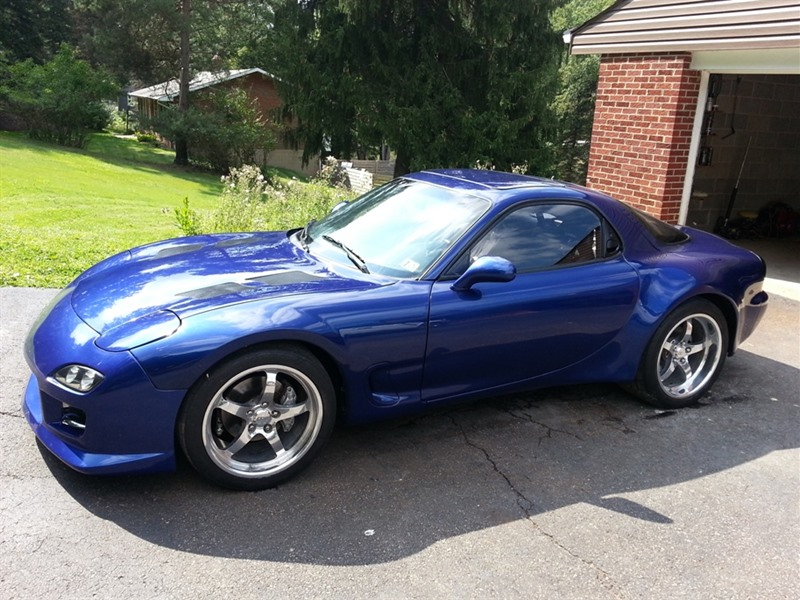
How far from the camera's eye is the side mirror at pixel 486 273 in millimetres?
3516

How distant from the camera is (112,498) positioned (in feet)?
10.1

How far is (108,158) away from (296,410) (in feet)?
85.5

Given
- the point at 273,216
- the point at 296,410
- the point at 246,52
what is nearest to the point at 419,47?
the point at 246,52

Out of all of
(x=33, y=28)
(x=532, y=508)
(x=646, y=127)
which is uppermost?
(x=33, y=28)

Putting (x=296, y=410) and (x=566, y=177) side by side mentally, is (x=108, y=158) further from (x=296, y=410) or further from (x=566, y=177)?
(x=296, y=410)

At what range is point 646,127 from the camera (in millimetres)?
8273

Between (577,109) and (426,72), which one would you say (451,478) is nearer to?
(426,72)

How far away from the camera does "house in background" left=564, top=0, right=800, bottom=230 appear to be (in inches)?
281

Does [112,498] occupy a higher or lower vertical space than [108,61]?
lower

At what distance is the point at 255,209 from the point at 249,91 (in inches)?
1100

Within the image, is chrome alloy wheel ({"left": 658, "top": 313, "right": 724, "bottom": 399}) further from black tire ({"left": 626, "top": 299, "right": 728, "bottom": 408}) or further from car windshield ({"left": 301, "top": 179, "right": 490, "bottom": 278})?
car windshield ({"left": 301, "top": 179, "right": 490, "bottom": 278})

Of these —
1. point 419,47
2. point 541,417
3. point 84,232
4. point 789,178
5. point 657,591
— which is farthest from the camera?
point 419,47

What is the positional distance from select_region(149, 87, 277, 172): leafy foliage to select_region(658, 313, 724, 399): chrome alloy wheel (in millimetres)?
26097

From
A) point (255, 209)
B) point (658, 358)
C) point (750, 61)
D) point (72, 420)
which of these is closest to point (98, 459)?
point (72, 420)
